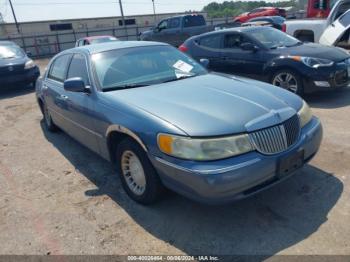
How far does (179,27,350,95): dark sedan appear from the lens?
20.5ft

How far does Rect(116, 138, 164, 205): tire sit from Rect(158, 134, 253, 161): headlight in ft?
1.45

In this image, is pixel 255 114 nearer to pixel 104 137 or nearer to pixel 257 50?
pixel 104 137

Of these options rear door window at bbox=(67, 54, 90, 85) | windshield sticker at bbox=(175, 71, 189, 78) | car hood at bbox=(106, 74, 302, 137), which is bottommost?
car hood at bbox=(106, 74, 302, 137)

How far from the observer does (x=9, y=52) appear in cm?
1092

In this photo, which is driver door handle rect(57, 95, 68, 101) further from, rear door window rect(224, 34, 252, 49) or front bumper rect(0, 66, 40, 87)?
front bumper rect(0, 66, 40, 87)

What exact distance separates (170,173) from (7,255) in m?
1.60

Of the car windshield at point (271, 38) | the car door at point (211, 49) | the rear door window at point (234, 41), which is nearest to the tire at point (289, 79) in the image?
the car windshield at point (271, 38)

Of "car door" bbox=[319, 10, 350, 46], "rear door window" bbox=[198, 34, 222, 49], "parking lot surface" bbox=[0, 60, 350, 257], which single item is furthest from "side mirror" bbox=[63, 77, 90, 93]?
"car door" bbox=[319, 10, 350, 46]

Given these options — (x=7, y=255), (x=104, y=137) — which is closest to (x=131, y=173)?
(x=104, y=137)

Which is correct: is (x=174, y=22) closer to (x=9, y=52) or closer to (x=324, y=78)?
(x=9, y=52)

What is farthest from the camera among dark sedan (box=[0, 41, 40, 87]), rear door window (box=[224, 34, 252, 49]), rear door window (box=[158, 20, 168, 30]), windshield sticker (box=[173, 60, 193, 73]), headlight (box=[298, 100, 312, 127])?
rear door window (box=[158, 20, 168, 30])

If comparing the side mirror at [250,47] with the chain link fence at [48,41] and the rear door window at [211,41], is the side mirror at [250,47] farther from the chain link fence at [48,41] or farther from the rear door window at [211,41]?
the chain link fence at [48,41]

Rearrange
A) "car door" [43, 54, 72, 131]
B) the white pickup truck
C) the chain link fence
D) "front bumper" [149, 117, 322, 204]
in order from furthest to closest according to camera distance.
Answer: the chain link fence < the white pickup truck < "car door" [43, 54, 72, 131] < "front bumper" [149, 117, 322, 204]

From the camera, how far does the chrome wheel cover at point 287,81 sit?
6.51 metres
